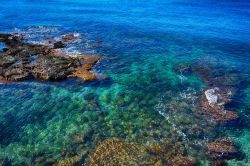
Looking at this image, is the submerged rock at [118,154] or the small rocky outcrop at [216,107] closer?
the submerged rock at [118,154]

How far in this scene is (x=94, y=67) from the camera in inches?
1580

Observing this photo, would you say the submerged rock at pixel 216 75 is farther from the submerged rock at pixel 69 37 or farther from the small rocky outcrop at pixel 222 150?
the submerged rock at pixel 69 37

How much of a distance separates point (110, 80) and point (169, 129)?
1260 cm

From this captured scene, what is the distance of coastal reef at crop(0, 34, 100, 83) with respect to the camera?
35969 millimetres

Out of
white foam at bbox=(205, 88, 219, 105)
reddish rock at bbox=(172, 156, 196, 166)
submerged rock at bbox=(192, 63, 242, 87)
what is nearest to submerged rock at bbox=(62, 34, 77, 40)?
submerged rock at bbox=(192, 63, 242, 87)

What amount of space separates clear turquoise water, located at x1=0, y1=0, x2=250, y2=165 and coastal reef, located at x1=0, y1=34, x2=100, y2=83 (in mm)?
1539

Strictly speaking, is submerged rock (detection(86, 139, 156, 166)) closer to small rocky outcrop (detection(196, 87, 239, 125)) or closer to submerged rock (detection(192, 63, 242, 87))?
small rocky outcrop (detection(196, 87, 239, 125))

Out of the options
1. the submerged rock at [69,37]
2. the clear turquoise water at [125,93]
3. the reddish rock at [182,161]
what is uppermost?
the submerged rock at [69,37]

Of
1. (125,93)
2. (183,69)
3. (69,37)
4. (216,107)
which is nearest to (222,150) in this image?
(216,107)

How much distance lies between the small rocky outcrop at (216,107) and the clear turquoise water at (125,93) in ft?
3.32

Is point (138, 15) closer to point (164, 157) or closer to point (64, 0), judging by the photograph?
point (64, 0)

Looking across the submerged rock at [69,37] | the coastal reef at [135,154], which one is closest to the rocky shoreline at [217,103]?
the coastal reef at [135,154]

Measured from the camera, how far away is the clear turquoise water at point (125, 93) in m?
25.8

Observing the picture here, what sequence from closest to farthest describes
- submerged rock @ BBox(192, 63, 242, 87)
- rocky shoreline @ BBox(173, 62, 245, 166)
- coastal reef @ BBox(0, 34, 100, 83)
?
rocky shoreline @ BBox(173, 62, 245, 166), coastal reef @ BBox(0, 34, 100, 83), submerged rock @ BBox(192, 63, 242, 87)
